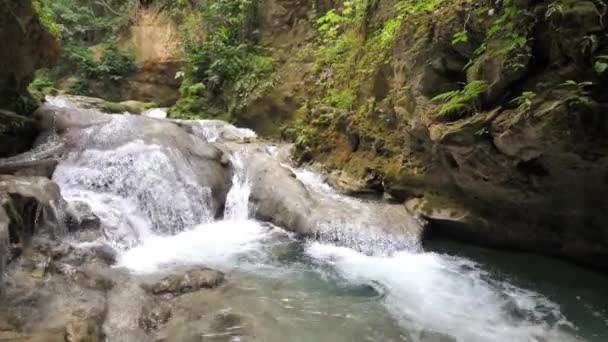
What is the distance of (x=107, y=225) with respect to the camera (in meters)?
6.89

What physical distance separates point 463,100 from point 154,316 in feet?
15.7

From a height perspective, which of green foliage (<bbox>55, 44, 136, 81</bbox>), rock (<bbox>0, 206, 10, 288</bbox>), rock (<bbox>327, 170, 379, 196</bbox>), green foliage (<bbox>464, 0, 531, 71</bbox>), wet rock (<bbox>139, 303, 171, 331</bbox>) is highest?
green foliage (<bbox>55, 44, 136, 81</bbox>)

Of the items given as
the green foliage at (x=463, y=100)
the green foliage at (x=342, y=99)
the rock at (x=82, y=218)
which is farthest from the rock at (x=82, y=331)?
the green foliage at (x=342, y=99)

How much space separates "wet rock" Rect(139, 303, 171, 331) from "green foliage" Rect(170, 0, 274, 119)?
31.1 feet

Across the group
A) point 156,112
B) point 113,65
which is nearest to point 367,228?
point 156,112

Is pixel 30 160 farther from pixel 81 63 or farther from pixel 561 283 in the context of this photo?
pixel 81 63

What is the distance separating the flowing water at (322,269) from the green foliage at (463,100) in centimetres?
213

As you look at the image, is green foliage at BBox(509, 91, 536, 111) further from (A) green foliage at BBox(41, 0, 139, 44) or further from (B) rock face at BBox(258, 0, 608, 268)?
(A) green foliage at BBox(41, 0, 139, 44)

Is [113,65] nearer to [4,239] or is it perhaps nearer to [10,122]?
[10,122]

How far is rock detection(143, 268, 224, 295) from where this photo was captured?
206 inches

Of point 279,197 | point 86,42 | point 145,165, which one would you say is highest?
point 86,42

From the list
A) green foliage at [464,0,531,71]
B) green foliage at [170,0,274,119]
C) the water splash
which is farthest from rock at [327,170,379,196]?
green foliage at [170,0,274,119]

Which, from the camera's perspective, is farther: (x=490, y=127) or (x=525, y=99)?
(x=490, y=127)

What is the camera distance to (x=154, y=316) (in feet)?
15.3
